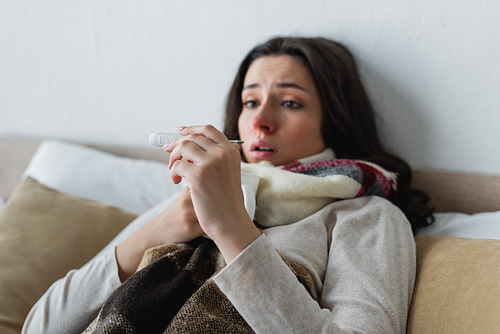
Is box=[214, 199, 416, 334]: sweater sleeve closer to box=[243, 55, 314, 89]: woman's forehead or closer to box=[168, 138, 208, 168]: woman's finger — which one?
box=[168, 138, 208, 168]: woman's finger

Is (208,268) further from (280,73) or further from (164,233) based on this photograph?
(280,73)

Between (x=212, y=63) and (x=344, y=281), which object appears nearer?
(x=344, y=281)

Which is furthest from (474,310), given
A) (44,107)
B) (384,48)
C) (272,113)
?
(44,107)

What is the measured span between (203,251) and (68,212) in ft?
1.82

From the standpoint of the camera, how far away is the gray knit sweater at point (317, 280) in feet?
1.75

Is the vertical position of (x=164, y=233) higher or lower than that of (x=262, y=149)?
lower

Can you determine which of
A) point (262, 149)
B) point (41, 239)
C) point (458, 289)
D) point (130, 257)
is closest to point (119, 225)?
point (41, 239)

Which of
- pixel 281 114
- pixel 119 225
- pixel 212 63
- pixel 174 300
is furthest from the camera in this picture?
pixel 212 63

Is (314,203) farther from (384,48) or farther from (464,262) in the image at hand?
(384,48)

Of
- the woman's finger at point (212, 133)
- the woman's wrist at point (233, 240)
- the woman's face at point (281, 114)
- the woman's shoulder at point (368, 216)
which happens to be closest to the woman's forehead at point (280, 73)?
the woman's face at point (281, 114)

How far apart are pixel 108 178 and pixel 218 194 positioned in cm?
96

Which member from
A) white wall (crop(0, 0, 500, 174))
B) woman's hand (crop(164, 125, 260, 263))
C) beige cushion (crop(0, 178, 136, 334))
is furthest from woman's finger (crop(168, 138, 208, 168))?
white wall (crop(0, 0, 500, 174))

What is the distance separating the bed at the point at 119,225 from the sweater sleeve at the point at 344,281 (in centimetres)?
6

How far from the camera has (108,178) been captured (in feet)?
4.57
